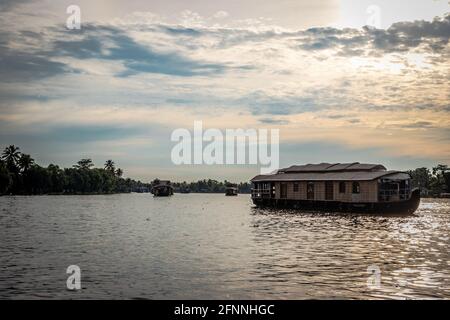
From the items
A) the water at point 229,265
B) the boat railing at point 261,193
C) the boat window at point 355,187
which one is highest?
the boat window at point 355,187

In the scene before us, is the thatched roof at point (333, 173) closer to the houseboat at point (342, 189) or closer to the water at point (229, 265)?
the houseboat at point (342, 189)

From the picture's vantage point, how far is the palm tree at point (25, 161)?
16850 centimetres

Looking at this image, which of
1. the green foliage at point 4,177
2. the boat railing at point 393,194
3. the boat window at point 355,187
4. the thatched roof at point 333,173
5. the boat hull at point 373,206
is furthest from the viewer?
the green foliage at point 4,177

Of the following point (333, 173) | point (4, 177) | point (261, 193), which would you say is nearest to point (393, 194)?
point (333, 173)

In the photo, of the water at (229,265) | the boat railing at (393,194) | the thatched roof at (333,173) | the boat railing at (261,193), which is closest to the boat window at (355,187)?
the thatched roof at (333,173)

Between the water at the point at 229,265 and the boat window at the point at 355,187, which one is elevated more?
the boat window at the point at 355,187

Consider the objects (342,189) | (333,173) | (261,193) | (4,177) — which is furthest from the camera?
(4,177)

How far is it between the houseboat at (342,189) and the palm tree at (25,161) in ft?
359

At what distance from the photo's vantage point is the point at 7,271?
2377 centimetres

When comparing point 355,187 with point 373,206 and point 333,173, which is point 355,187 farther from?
point 333,173

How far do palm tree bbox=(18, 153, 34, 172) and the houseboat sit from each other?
109567mm

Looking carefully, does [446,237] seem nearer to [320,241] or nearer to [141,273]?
[320,241]

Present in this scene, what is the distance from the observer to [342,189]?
227 ft

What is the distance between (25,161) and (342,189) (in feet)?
428
